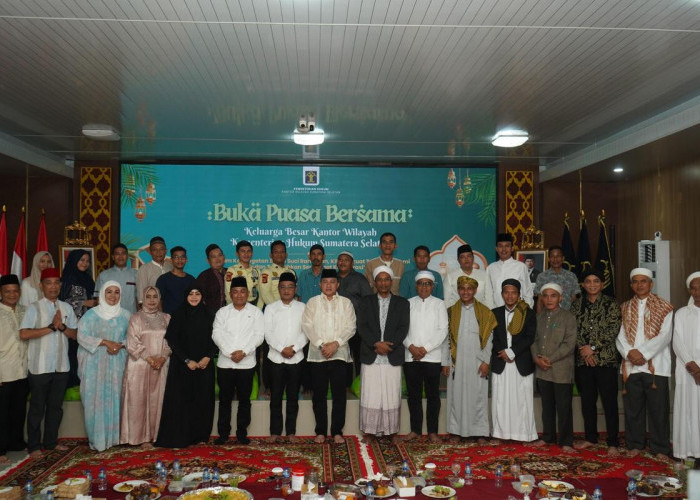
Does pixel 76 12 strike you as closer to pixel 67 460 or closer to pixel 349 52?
pixel 349 52

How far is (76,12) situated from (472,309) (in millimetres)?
3920

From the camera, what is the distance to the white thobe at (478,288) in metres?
6.48

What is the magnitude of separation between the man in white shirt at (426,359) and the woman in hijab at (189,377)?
Answer: 179 centimetres

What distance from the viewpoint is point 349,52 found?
4.64 metres

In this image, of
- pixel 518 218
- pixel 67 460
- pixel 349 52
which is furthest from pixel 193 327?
pixel 518 218

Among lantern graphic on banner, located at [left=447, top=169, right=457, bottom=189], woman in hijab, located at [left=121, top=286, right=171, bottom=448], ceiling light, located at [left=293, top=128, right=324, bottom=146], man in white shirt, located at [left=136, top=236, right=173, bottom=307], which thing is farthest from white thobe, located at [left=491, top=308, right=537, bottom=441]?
lantern graphic on banner, located at [left=447, top=169, right=457, bottom=189]

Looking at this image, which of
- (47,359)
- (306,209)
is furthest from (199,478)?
(306,209)

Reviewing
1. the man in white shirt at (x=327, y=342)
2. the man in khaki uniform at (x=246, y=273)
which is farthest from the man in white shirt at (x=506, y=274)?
the man in khaki uniform at (x=246, y=273)

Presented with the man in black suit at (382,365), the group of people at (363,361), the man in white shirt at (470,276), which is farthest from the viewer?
the man in white shirt at (470,276)

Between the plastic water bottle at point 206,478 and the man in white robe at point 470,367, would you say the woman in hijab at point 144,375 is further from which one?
the man in white robe at point 470,367

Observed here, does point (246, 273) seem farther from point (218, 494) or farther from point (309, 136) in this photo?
point (218, 494)

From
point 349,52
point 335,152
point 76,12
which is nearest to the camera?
point 76,12

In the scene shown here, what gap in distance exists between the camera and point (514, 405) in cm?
560

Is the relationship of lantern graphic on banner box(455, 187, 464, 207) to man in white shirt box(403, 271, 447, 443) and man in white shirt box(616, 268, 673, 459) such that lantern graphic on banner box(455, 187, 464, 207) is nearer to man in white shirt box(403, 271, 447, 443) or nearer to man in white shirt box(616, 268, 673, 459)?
man in white shirt box(403, 271, 447, 443)
